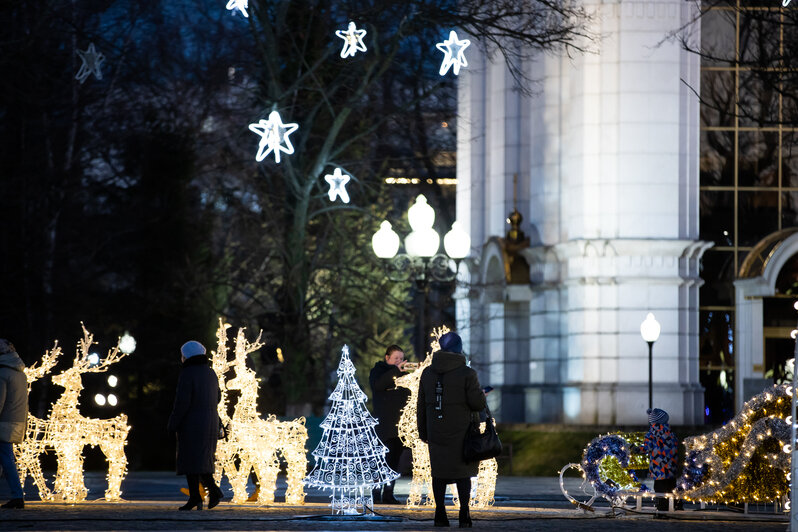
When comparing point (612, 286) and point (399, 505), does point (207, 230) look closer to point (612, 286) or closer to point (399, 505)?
point (612, 286)

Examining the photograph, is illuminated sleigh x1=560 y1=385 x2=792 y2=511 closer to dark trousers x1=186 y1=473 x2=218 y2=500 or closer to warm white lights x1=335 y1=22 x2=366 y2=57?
dark trousers x1=186 y1=473 x2=218 y2=500

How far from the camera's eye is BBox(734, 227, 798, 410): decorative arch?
34781 mm

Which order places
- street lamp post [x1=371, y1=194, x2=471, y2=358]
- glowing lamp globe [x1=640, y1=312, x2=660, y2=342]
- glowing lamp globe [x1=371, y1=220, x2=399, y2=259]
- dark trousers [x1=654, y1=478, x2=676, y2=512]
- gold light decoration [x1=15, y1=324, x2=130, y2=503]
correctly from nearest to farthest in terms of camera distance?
dark trousers [x1=654, y1=478, x2=676, y2=512] < gold light decoration [x1=15, y1=324, x2=130, y2=503] < street lamp post [x1=371, y1=194, x2=471, y2=358] < glowing lamp globe [x1=371, y1=220, x2=399, y2=259] < glowing lamp globe [x1=640, y1=312, x2=660, y2=342]

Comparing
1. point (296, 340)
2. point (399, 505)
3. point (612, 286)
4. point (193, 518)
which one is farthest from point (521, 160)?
point (193, 518)

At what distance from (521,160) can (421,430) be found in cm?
2363

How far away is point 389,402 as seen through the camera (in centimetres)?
→ 2130

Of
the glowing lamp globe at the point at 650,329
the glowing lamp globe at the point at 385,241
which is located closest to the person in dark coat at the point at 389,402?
the glowing lamp globe at the point at 385,241

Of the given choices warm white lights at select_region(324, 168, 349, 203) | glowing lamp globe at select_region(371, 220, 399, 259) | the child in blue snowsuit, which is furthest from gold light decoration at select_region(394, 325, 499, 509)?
warm white lights at select_region(324, 168, 349, 203)

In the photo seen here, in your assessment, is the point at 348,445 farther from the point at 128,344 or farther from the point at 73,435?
the point at 128,344

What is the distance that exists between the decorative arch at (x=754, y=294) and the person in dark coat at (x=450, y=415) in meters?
19.0

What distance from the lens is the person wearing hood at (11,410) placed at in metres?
18.8

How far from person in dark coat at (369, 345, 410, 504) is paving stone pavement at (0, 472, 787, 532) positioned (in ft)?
2.67

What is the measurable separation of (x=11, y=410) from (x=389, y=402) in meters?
4.62

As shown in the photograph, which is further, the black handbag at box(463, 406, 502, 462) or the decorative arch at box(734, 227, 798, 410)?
the decorative arch at box(734, 227, 798, 410)
